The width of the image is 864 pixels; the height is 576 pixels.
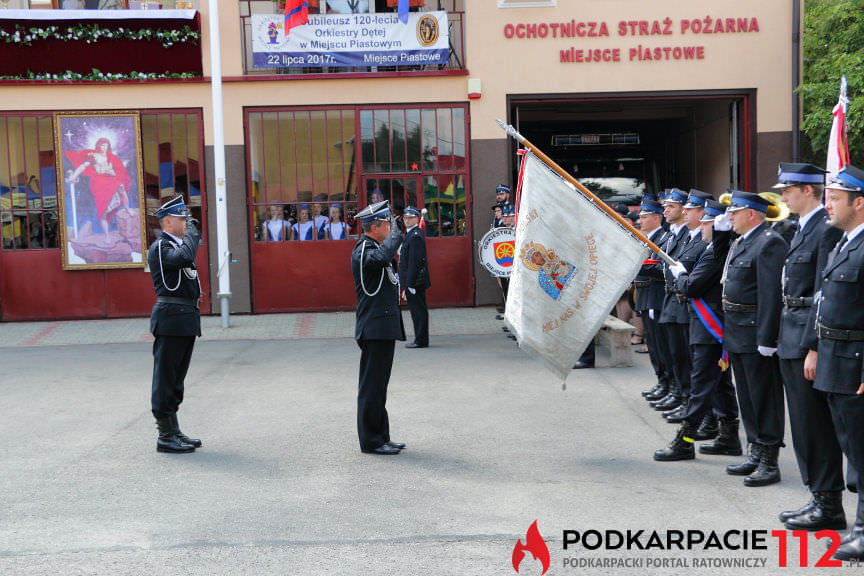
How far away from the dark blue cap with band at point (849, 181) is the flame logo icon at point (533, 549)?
2485 mm

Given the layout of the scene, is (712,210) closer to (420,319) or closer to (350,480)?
(350,480)

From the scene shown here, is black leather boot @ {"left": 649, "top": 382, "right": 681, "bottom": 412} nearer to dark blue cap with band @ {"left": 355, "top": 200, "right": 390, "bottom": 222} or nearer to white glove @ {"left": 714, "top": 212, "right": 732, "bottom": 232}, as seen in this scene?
white glove @ {"left": 714, "top": 212, "right": 732, "bottom": 232}

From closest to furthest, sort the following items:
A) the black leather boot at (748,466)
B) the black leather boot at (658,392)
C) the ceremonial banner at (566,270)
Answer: the black leather boot at (748,466)
the ceremonial banner at (566,270)
the black leather boot at (658,392)

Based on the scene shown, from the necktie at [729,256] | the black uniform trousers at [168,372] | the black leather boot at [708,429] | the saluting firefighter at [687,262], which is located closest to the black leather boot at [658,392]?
the saluting firefighter at [687,262]

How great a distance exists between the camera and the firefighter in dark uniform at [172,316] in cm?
731

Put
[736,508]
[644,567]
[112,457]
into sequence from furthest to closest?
1. [112,457]
2. [736,508]
3. [644,567]

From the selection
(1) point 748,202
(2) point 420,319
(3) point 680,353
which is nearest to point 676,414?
(3) point 680,353

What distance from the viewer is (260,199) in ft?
53.4

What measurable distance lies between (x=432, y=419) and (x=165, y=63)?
10.5 m

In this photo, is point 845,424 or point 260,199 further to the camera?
point 260,199

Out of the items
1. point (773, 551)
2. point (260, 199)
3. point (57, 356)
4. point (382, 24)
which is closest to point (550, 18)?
point (382, 24)

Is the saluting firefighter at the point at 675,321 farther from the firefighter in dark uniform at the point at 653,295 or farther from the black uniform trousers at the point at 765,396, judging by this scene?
the black uniform trousers at the point at 765,396

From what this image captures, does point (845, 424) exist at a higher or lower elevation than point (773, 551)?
higher

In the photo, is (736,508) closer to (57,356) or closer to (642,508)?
(642,508)
